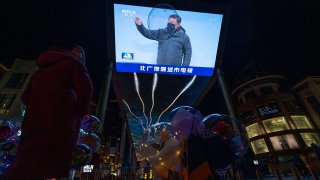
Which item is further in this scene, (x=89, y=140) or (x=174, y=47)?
(x=174, y=47)

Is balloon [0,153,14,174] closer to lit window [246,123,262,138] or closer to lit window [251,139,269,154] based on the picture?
lit window [251,139,269,154]

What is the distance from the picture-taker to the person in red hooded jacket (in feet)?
4.45

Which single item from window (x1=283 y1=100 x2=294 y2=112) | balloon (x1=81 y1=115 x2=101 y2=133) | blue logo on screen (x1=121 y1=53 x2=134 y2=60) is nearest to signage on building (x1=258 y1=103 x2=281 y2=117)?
window (x1=283 y1=100 x2=294 y2=112)

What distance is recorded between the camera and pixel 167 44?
615cm

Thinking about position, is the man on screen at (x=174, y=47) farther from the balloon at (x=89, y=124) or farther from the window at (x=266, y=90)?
the window at (x=266, y=90)

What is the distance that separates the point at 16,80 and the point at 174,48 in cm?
2450

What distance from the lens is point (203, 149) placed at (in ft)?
5.75

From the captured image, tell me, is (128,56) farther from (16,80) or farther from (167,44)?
(16,80)

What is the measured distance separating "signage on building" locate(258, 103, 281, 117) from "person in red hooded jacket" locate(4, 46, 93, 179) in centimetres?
3770

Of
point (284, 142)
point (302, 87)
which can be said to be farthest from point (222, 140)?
point (302, 87)

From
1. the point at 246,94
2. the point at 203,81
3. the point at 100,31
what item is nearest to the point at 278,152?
the point at 246,94

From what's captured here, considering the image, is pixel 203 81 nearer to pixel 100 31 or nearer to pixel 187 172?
pixel 100 31

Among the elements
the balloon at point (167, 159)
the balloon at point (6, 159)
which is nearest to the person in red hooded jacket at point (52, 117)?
the balloon at point (167, 159)

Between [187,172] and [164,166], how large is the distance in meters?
0.72
